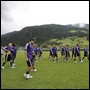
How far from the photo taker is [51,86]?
36.8 feet

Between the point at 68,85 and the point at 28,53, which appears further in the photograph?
the point at 28,53

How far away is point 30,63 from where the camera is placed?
45.7 ft

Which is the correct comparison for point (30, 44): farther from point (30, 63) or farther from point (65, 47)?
A: point (65, 47)

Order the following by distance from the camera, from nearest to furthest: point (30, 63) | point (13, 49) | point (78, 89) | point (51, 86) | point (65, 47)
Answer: point (78, 89)
point (51, 86)
point (30, 63)
point (13, 49)
point (65, 47)

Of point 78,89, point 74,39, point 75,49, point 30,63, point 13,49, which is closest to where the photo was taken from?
point 78,89

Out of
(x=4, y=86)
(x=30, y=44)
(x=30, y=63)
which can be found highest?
(x=30, y=44)

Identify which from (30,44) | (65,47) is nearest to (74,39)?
(65,47)

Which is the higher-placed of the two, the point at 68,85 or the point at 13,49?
the point at 13,49

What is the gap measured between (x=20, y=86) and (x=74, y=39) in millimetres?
175031

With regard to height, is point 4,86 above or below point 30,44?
below

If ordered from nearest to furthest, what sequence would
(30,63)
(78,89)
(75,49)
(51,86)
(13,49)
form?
(78,89) < (51,86) < (30,63) < (13,49) < (75,49)

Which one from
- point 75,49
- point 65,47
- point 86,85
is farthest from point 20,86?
point 65,47

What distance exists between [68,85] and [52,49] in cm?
1687

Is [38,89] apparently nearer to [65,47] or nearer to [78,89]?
[78,89]
